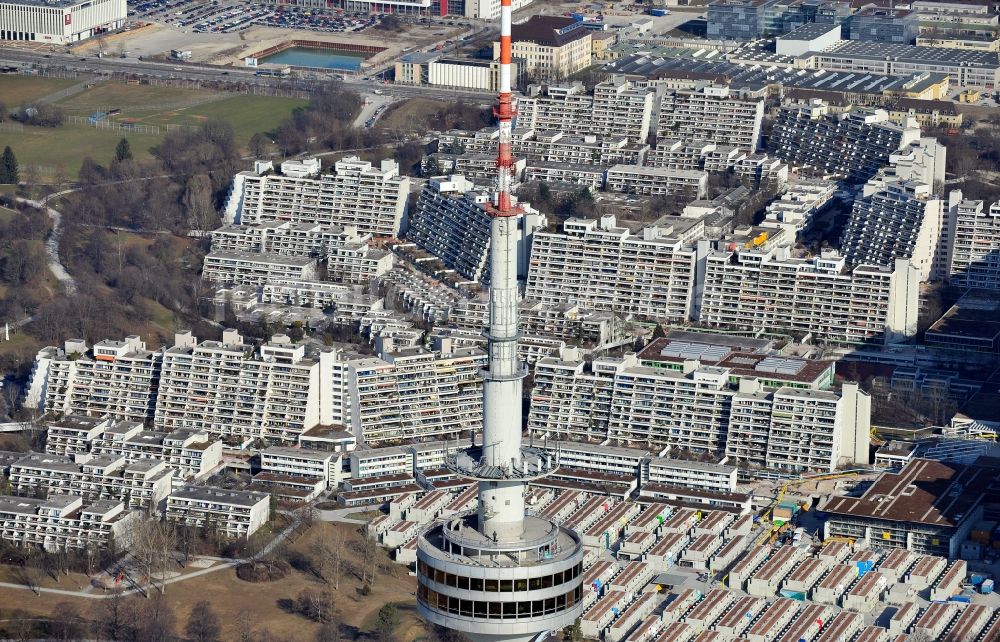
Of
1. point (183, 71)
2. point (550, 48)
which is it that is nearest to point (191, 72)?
point (183, 71)

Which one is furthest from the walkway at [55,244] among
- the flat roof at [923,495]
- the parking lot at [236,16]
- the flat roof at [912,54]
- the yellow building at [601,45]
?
the flat roof at [912,54]

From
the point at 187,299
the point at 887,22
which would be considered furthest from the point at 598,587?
the point at 887,22

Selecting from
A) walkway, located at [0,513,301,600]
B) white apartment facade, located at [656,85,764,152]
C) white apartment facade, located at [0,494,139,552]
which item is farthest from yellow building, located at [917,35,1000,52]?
white apartment facade, located at [0,494,139,552]

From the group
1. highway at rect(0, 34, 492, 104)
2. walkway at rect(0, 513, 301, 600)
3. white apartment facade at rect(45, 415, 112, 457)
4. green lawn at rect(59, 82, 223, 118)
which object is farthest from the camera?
highway at rect(0, 34, 492, 104)

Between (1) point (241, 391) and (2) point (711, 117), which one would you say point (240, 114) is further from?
(1) point (241, 391)

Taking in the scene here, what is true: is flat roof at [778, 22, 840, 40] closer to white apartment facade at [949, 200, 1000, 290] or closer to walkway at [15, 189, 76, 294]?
white apartment facade at [949, 200, 1000, 290]

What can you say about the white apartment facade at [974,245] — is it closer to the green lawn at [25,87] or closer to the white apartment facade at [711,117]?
the white apartment facade at [711,117]

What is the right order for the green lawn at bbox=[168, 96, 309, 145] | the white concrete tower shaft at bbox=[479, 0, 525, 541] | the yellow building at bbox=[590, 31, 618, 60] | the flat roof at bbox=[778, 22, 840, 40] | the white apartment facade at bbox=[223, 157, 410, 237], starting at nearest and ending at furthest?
the white concrete tower shaft at bbox=[479, 0, 525, 541] < the white apartment facade at bbox=[223, 157, 410, 237] < the green lawn at bbox=[168, 96, 309, 145] < the flat roof at bbox=[778, 22, 840, 40] < the yellow building at bbox=[590, 31, 618, 60]
